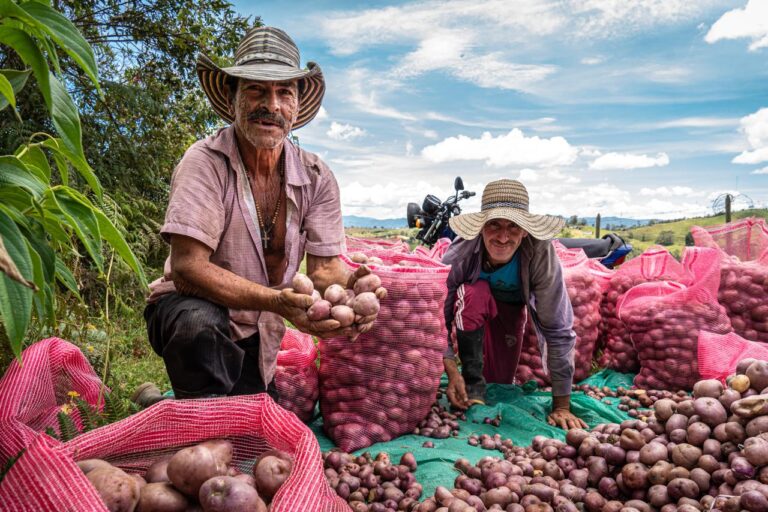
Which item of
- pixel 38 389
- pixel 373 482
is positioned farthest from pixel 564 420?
pixel 38 389

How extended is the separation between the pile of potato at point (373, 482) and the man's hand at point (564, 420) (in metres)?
1.05

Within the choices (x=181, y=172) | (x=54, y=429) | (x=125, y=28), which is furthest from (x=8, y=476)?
(x=125, y=28)

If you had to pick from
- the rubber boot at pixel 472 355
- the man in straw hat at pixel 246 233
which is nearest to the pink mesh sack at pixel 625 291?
the rubber boot at pixel 472 355

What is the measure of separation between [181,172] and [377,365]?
129cm

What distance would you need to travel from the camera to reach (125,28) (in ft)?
17.7

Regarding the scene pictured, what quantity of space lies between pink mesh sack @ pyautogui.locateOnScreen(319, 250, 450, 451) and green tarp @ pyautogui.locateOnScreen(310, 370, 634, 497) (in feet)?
0.33

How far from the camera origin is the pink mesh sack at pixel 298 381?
112 inches

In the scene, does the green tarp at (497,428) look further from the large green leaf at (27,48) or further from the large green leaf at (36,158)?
the large green leaf at (27,48)

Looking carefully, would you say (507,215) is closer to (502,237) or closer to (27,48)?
(502,237)

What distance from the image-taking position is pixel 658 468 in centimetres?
187

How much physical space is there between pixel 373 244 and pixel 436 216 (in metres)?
2.28

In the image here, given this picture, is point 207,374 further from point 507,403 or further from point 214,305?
point 507,403

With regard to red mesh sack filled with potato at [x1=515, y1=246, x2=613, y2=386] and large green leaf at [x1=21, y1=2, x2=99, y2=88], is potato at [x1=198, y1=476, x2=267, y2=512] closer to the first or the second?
large green leaf at [x1=21, y1=2, x2=99, y2=88]

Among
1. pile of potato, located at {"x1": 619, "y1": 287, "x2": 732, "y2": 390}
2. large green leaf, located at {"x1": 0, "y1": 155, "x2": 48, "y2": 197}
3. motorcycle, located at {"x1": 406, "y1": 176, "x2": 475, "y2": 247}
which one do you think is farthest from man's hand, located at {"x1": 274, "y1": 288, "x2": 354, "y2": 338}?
motorcycle, located at {"x1": 406, "y1": 176, "x2": 475, "y2": 247}
